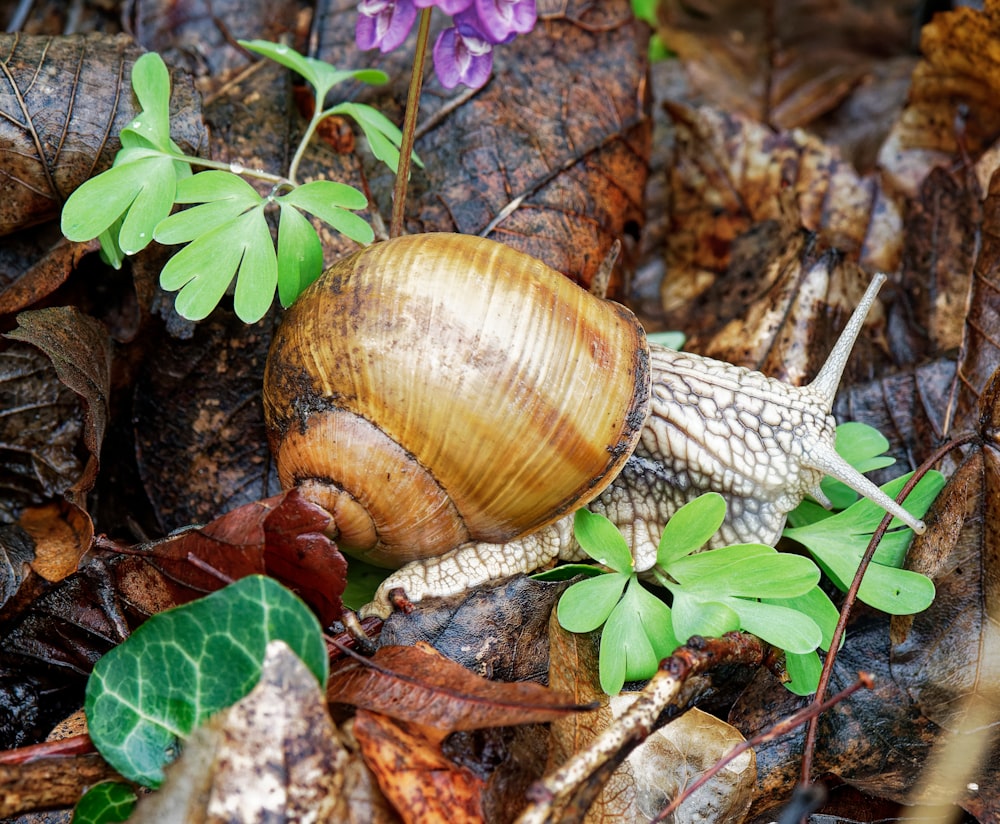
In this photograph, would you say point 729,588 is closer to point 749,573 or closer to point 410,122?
point 749,573

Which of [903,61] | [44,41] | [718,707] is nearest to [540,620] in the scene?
[718,707]

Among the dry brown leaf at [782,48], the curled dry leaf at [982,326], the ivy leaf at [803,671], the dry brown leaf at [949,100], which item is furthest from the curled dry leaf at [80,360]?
the dry brown leaf at [949,100]

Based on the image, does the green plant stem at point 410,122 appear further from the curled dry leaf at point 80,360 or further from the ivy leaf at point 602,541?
the ivy leaf at point 602,541

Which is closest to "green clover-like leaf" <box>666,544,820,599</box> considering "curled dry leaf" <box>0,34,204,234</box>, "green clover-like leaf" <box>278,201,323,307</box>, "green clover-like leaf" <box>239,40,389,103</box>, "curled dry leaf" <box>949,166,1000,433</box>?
"curled dry leaf" <box>949,166,1000,433</box>

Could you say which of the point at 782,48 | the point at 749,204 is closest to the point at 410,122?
the point at 749,204

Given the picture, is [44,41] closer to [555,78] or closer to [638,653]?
[555,78]

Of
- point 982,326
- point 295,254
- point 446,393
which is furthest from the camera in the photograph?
point 982,326

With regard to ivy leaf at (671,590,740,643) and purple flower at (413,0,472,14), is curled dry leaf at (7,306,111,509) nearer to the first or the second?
purple flower at (413,0,472,14)
